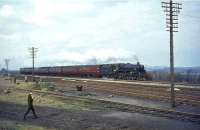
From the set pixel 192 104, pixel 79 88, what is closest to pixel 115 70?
pixel 79 88

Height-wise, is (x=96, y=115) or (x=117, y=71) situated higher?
(x=117, y=71)

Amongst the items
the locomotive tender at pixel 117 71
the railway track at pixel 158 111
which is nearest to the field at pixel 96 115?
the railway track at pixel 158 111

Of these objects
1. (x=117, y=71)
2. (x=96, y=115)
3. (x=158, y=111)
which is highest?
(x=117, y=71)

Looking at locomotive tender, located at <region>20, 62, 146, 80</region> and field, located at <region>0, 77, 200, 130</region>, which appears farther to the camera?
locomotive tender, located at <region>20, 62, 146, 80</region>

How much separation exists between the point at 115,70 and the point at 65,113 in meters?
37.3

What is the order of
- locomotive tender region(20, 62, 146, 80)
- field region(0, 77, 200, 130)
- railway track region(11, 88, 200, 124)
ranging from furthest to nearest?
locomotive tender region(20, 62, 146, 80), railway track region(11, 88, 200, 124), field region(0, 77, 200, 130)

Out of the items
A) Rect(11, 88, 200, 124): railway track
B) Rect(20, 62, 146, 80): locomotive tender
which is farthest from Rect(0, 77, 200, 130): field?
Rect(20, 62, 146, 80): locomotive tender

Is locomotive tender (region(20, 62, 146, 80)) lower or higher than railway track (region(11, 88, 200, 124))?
higher

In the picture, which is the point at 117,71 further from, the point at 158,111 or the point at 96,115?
the point at 96,115

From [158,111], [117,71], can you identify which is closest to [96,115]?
[158,111]

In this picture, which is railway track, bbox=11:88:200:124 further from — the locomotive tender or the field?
the locomotive tender

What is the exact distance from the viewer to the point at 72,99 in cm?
3559

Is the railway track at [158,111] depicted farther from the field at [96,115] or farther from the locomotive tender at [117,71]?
the locomotive tender at [117,71]

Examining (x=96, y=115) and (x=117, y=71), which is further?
(x=117, y=71)
